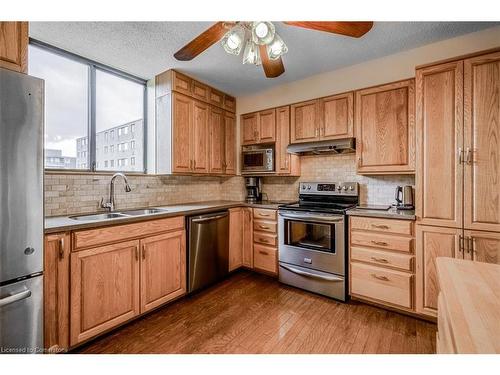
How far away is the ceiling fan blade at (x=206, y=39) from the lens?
149 cm

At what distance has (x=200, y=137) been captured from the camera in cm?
299

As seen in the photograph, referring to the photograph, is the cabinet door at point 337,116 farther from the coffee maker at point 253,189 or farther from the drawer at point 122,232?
the drawer at point 122,232

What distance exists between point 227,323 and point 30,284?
135cm

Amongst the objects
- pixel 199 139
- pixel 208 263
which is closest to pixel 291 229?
pixel 208 263

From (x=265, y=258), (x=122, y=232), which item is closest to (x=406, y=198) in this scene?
(x=265, y=258)

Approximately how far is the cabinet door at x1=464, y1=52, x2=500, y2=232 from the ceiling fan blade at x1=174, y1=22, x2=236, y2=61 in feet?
5.82

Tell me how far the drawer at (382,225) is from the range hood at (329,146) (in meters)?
0.78

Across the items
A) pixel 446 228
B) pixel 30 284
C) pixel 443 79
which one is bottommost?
pixel 30 284

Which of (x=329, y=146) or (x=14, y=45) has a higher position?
(x=14, y=45)

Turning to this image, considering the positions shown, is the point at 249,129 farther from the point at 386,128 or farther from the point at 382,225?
the point at 382,225

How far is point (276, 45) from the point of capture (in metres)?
1.56

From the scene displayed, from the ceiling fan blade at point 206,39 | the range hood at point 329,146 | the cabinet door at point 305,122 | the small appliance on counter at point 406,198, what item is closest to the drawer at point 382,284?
the small appliance on counter at point 406,198

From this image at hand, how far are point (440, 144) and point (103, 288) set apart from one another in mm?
2775
